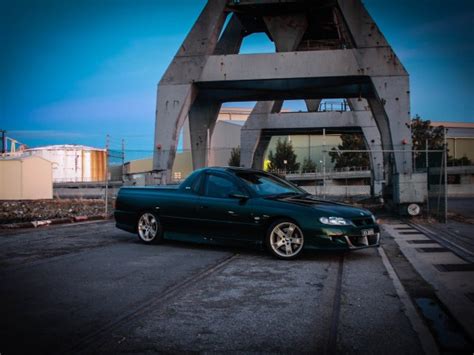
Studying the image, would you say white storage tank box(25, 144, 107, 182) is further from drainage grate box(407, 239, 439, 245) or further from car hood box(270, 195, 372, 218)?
car hood box(270, 195, 372, 218)

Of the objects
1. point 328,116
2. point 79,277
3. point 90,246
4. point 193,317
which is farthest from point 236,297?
point 328,116

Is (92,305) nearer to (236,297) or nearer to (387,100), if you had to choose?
(236,297)

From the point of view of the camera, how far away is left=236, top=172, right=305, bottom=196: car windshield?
29.3ft

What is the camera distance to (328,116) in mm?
37594

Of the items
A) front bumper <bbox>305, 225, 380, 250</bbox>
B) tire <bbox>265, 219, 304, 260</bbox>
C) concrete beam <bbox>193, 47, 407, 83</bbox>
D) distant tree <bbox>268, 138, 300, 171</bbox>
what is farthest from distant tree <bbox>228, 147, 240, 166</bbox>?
front bumper <bbox>305, 225, 380, 250</bbox>

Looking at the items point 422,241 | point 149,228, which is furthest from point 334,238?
point 422,241

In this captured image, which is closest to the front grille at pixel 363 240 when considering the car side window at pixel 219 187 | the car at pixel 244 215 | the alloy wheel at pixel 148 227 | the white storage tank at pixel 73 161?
the car at pixel 244 215

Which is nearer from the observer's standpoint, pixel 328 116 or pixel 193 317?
pixel 193 317

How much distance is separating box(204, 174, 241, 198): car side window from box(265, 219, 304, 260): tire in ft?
3.54

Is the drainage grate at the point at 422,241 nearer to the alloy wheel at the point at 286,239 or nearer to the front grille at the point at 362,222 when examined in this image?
the front grille at the point at 362,222

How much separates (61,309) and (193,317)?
134 centimetres

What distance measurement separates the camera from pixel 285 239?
26.7ft

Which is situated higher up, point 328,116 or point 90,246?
→ point 328,116

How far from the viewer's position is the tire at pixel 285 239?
8.05 metres
